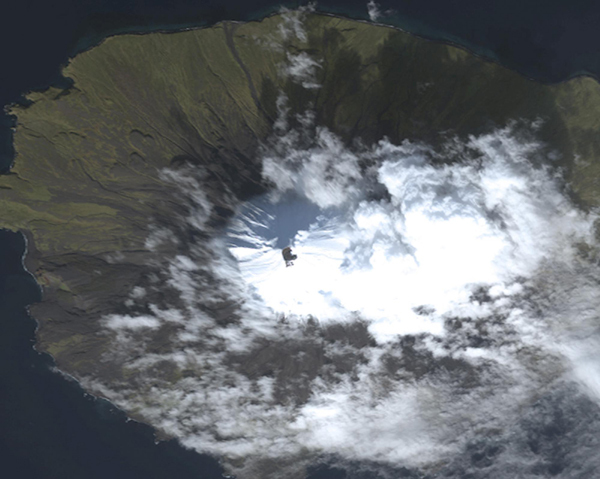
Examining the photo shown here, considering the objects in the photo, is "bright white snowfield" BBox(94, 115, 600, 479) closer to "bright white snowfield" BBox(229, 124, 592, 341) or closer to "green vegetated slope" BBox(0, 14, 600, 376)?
"bright white snowfield" BBox(229, 124, 592, 341)

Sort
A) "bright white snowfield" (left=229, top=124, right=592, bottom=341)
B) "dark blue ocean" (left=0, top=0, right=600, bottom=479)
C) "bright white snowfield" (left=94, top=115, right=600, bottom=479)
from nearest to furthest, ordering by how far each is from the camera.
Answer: "bright white snowfield" (left=229, top=124, right=592, bottom=341) → "dark blue ocean" (left=0, top=0, right=600, bottom=479) → "bright white snowfield" (left=94, top=115, right=600, bottom=479)

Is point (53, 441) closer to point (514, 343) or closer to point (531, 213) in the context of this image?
point (514, 343)

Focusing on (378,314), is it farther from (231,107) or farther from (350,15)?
(350,15)

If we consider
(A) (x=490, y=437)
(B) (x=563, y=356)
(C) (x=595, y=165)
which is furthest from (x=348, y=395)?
(C) (x=595, y=165)

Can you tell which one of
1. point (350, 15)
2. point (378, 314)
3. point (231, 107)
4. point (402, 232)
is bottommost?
point (378, 314)

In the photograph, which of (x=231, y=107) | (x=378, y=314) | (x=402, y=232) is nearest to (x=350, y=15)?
(x=231, y=107)

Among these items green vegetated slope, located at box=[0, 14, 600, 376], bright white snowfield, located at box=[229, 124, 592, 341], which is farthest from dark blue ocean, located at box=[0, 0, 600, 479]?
bright white snowfield, located at box=[229, 124, 592, 341]

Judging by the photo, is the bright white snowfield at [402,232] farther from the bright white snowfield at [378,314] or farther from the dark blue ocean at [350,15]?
the dark blue ocean at [350,15]

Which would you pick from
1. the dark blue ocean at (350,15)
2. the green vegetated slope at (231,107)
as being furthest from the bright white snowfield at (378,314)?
the dark blue ocean at (350,15)
